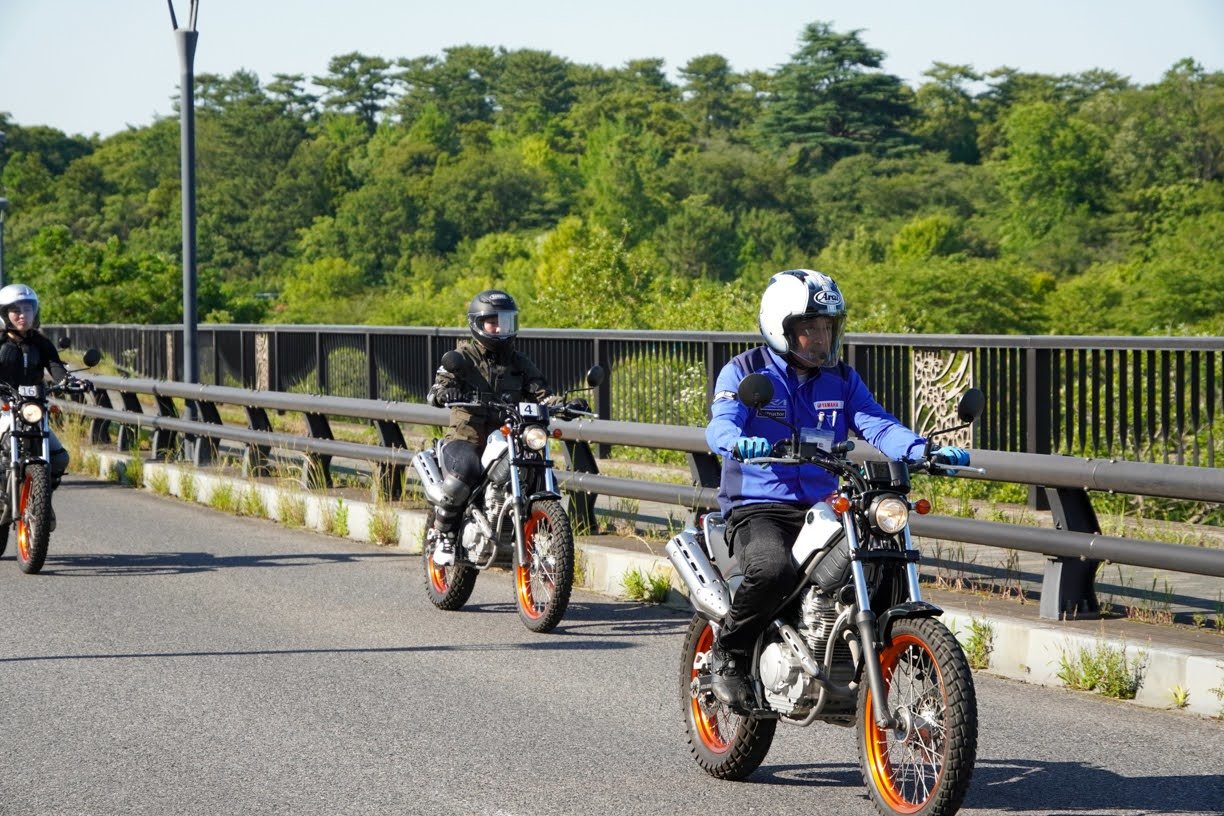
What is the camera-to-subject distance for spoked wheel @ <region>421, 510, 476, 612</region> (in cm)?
1009

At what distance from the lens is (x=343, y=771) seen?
6.45 m

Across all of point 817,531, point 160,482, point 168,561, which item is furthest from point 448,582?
point 160,482

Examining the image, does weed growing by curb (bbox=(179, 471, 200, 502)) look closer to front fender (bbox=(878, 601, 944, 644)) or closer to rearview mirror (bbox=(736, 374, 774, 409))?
rearview mirror (bbox=(736, 374, 774, 409))

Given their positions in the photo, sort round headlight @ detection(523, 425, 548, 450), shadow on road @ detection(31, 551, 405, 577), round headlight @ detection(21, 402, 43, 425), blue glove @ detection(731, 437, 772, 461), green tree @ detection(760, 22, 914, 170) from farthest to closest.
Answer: green tree @ detection(760, 22, 914, 170) → round headlight @ detection(21, 402, 43, 425) → shadow on road @ detection(31, 551, 405, 577) → round headlight @ detection(523, 425, 548, 450) → blue glove @ detection(731, 437, 772, 461)

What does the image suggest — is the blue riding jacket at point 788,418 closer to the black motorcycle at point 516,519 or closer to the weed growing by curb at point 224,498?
the black motorcycle at point 516,519

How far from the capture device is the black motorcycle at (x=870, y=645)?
5328mm

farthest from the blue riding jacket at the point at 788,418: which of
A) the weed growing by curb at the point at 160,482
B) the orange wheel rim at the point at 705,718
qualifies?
the weed growing by curb at the point at 160,482

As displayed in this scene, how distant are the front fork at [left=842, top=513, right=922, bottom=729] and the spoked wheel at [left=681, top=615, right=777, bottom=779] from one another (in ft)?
2.53

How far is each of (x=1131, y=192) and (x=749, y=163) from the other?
3349cm

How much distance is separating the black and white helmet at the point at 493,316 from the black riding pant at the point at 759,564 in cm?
405

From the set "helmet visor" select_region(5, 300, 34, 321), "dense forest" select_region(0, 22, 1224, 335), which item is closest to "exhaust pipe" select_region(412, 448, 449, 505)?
"helmet visor" select_region(5, 300, 34, 321)

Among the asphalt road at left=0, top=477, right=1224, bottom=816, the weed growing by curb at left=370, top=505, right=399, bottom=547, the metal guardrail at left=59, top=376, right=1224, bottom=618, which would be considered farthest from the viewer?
the weed growing by curb at left=370, top=505, right=399, bottom=547

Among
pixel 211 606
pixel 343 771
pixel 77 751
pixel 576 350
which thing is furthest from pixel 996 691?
pixel 576 350

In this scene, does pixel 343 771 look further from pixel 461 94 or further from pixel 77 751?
pixel 461 94
